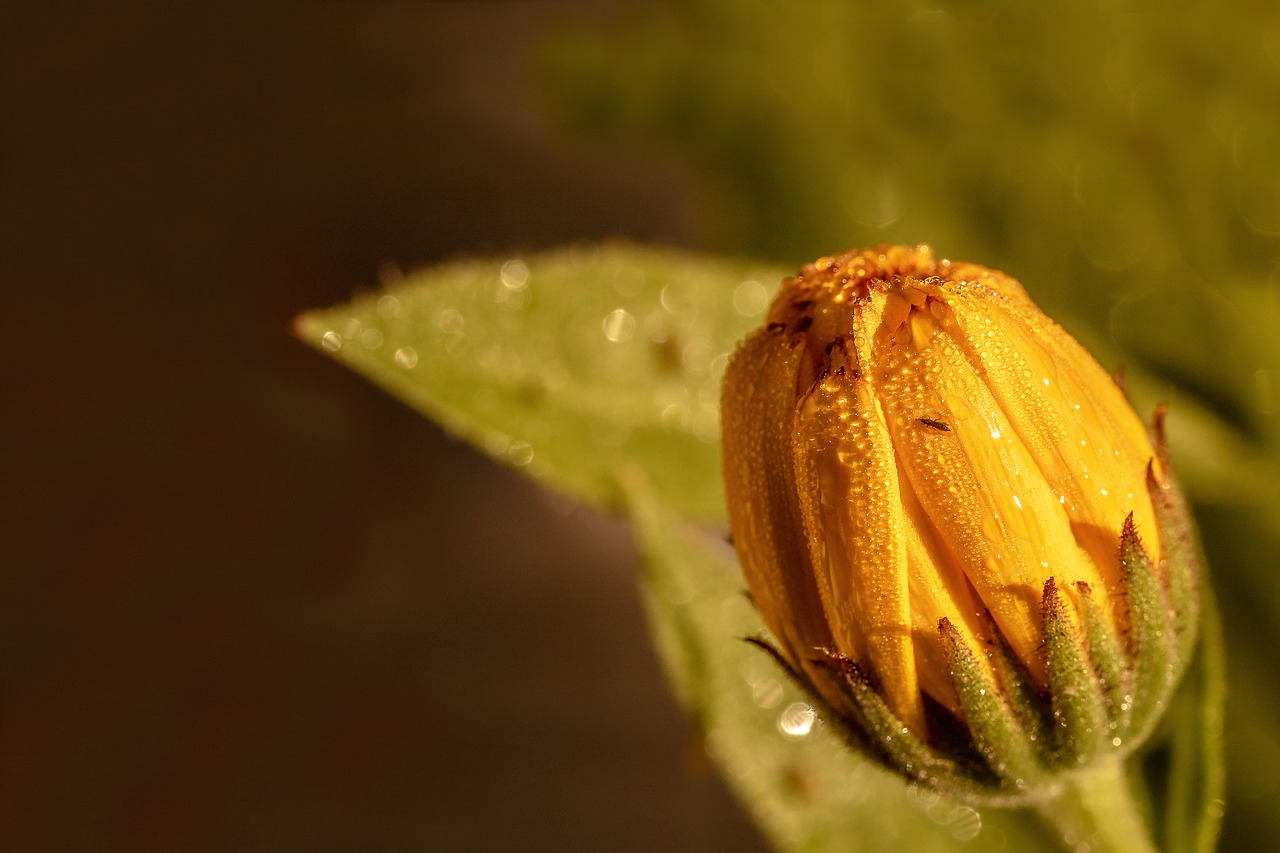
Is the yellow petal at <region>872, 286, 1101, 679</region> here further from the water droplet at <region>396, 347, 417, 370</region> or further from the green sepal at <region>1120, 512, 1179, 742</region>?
the water droplet at <region>396, 347, 417, 370</region>

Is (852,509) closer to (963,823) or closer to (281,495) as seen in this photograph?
(963,823)

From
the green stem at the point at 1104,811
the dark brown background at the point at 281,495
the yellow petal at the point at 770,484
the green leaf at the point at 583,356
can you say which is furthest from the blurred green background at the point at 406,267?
the yellow petal at the point at 770,484

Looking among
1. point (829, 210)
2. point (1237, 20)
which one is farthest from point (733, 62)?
point (1237, 20)

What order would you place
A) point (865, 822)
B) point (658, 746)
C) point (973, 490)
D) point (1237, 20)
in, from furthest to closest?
point (658, 746), point (1237, 20), point (865, 822), point (973, 490)

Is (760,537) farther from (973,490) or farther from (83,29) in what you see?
(83,29)

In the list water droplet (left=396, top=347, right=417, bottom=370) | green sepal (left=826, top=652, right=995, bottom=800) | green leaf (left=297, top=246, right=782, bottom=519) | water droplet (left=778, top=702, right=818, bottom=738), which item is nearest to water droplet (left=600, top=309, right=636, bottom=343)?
green leaf (left=297, top=246, right=782, bottom=519)

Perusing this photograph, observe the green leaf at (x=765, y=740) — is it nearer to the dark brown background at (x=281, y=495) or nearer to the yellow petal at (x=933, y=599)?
the yellow petal at (x=933, y=599)

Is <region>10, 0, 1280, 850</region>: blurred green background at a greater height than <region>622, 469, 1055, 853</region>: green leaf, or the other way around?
<region>10, 0, 1280, 850</region>: blurred green background

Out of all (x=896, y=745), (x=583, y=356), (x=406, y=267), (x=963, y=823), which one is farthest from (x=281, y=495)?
(x=896, y=745)
